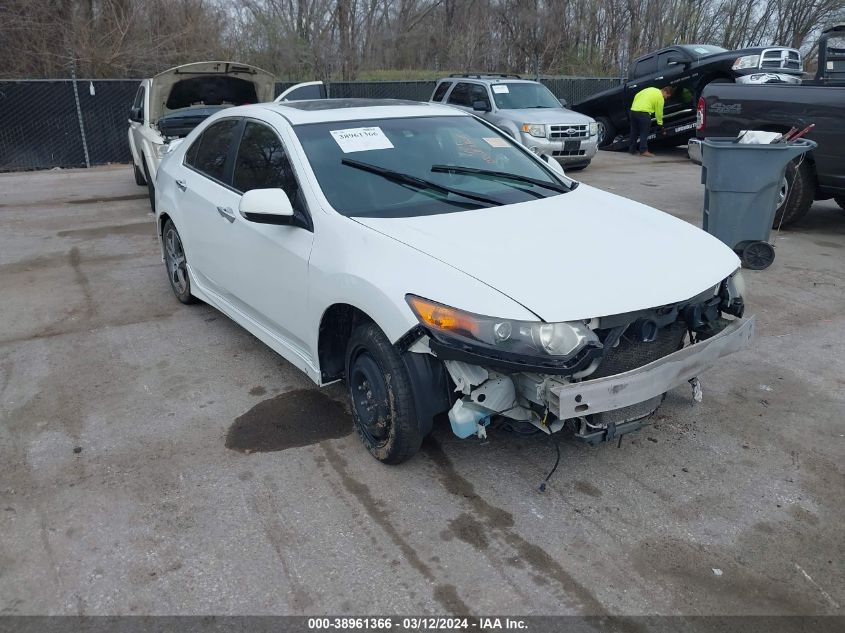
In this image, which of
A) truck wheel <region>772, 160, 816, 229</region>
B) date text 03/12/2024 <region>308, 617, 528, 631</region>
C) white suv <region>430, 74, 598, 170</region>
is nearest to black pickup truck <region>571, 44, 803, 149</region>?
white suv <region>430, 74, 598, 170</region>

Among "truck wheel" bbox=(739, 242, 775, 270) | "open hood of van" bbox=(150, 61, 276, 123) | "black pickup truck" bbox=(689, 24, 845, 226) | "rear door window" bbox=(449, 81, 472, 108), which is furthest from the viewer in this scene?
"rear door window" bbox=(449, 81, 472, 108)

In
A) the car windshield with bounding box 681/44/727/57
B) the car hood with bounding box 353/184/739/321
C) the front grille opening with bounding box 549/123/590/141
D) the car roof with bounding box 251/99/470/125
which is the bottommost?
the front grille opening with bounding box 549/123/590/141

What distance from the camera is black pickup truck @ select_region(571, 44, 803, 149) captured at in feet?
45.7

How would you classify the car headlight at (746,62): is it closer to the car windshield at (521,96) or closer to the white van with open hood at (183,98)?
the car windshield at (521,96)

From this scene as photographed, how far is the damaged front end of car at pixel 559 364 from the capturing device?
303 cm

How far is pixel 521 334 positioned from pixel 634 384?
0.56 m

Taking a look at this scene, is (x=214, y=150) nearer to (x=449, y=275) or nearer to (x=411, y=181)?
(x=411, y=181)

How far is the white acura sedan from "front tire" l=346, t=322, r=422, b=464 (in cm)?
1

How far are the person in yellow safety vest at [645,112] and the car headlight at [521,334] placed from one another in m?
13.3

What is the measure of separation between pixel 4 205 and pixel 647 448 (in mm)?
11325

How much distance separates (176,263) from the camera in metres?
6.02

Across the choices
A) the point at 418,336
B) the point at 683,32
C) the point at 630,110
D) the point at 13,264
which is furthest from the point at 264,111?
the point at 683,32

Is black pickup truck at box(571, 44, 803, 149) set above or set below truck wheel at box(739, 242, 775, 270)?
above

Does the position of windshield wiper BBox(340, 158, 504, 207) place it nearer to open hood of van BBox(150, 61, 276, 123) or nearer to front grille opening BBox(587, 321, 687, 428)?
front grille opening BBox(587, 321, 687, 428)
